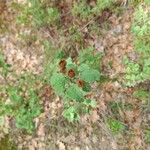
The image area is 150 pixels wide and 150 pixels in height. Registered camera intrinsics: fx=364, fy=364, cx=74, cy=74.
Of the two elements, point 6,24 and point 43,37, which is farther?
point 6,24

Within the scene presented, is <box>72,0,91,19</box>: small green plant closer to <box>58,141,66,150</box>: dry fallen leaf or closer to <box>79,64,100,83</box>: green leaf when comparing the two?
Result: <box>79,64,100,83</box>: green leaf

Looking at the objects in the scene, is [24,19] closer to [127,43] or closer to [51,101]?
[51,101]

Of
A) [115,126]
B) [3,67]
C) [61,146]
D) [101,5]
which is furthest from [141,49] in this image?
[3,67]

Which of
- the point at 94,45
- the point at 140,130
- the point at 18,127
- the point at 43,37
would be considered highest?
the point at 43,37

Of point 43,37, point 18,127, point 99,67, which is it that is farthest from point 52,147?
point 43,37

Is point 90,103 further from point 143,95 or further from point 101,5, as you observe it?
point 101,5

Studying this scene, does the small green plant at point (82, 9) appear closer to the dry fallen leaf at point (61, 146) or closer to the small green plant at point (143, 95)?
the small green plant at point (143, 95)

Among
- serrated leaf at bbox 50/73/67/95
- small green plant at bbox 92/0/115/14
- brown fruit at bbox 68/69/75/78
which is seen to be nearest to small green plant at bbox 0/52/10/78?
small green plant at bbox 92/0/115/14
